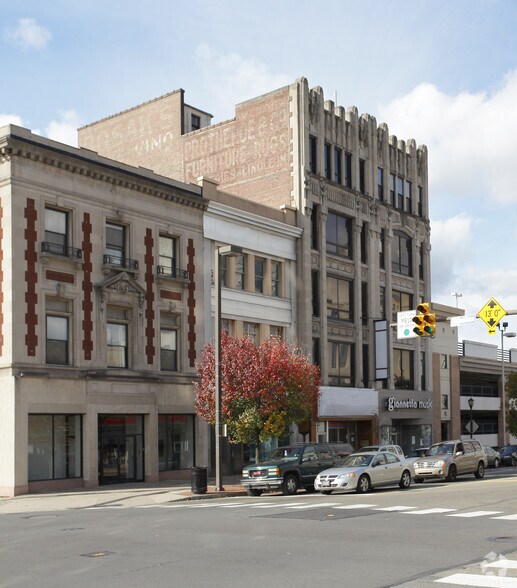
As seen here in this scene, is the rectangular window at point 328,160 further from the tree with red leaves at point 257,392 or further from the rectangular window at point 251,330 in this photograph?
the tree with red leaves at point 257,392

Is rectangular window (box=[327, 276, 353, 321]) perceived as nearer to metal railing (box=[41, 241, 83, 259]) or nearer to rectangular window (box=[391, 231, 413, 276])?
rectangular window (box=[391, 231, 413, 276])

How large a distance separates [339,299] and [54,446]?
2167cm

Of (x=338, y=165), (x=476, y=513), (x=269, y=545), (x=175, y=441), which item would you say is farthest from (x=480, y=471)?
(x=269, y=545)

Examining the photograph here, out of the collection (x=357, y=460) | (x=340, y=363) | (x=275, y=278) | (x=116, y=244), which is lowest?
(x=357, y=460)

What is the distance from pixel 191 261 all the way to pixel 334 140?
47.4ft

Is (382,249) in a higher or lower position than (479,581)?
higher

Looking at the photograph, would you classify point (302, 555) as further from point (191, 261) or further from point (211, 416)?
point (191, 261)

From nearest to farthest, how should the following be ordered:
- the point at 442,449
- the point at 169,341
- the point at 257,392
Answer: the point at 257,392, the point at 442,449, the point at 169,341

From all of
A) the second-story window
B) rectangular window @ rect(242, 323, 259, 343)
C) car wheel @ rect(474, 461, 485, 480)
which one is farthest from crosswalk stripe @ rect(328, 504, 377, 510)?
rectangular window @ rect(242, 323, 259, 343)

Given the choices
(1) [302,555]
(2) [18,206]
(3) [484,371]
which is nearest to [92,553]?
(1) [302,555]

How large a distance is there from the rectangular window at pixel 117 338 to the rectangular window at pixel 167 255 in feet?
10.5

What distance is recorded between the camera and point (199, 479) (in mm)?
30844

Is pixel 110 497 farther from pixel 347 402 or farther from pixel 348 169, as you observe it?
pixel 348 169

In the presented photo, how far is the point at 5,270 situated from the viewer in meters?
32.5
